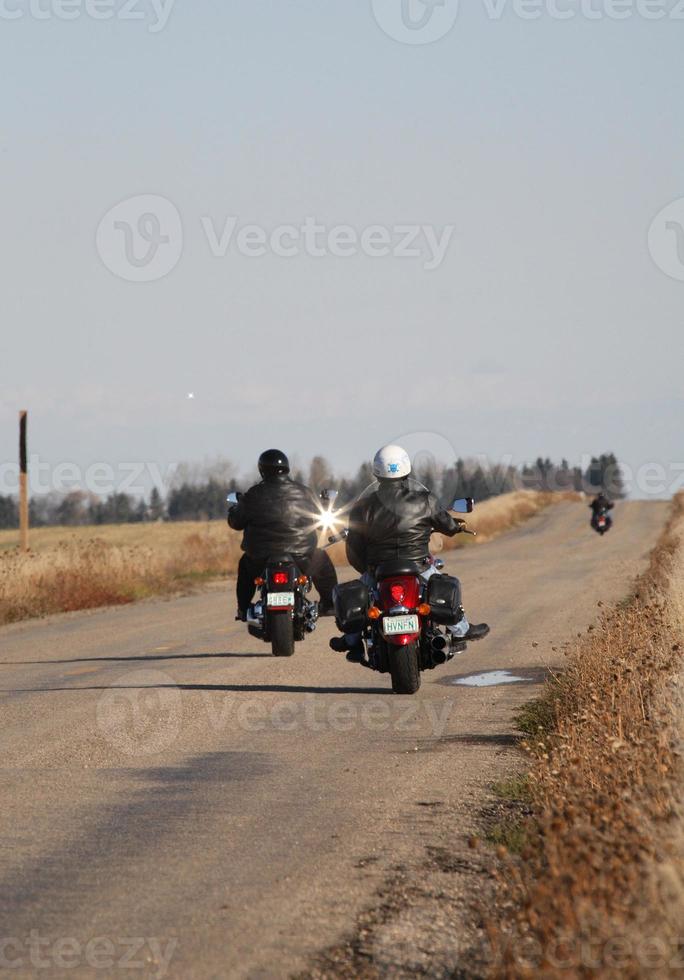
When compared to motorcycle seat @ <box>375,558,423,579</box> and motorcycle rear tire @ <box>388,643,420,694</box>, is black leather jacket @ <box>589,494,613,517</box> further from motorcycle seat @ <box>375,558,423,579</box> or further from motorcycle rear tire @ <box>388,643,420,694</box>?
motorcycle seat @ <box>375,558,423,579</box>

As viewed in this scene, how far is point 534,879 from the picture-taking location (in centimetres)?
634

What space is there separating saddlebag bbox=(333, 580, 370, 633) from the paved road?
2.72ft

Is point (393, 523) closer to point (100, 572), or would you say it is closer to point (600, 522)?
point (100, 572)

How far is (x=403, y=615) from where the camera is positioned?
1226 centimetres

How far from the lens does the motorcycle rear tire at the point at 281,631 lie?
600 inches

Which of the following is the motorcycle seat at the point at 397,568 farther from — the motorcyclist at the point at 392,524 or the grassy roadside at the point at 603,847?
the grassy roadside at the point at 603,847

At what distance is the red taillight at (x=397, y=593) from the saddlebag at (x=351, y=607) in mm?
307

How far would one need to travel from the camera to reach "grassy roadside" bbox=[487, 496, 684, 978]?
480 centimetres

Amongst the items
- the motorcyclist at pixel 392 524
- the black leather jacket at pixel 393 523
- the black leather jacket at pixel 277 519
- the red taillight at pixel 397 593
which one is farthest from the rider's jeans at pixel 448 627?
the black leather jacket at pixel 277 519

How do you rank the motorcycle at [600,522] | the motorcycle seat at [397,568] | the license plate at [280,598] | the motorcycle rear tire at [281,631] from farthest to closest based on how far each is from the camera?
the motorcycle at [600,522]
the motorcycle rear tire at [281,631]
the license plate at [280,598]
the motorcycle seat at [397,568]

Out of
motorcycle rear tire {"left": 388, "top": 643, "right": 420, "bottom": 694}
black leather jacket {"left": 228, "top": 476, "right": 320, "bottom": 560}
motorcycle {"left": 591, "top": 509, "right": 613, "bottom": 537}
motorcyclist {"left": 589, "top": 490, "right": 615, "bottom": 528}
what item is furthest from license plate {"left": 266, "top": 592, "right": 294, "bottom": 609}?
motorcycle {"left": 591, "top": 509, "right": 613, "bottom": 537}

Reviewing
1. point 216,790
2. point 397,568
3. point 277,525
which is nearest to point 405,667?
point 397,568

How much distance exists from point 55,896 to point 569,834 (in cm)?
244

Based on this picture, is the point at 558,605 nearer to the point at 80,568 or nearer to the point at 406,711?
the point at 80,568
